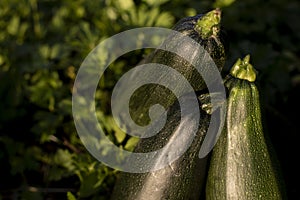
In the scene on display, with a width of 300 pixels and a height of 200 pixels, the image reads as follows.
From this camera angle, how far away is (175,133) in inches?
79.8

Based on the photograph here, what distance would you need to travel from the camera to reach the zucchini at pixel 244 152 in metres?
1.96

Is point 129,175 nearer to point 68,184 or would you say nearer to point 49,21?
point 68,184

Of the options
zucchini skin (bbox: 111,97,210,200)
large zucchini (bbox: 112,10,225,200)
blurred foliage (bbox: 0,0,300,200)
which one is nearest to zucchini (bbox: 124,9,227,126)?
large zucchini (bbox: 112,10,225,200)

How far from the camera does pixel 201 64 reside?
2137mm

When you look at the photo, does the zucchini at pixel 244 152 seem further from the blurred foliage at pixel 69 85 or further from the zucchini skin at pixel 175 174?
the blurred foliage at pixel 69 85

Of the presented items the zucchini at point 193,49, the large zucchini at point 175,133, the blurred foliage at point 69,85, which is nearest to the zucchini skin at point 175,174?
the large zucchini at point 175,133

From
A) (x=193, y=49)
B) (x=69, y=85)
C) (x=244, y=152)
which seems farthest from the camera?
(x=69, y=85)

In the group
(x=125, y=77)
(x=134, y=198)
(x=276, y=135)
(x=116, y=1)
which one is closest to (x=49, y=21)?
(x=116, y=1)

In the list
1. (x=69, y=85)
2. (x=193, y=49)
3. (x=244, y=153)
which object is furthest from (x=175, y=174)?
(x=69, y=85)

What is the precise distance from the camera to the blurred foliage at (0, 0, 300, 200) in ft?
8.84

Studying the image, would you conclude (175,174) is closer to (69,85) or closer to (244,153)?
(244,153)

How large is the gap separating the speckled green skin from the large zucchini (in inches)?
3.7

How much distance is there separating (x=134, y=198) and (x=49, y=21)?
205cm

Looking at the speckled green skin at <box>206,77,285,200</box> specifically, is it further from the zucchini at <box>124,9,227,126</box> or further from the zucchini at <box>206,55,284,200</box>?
the zucchini at <box>124,9,227,126</box>
